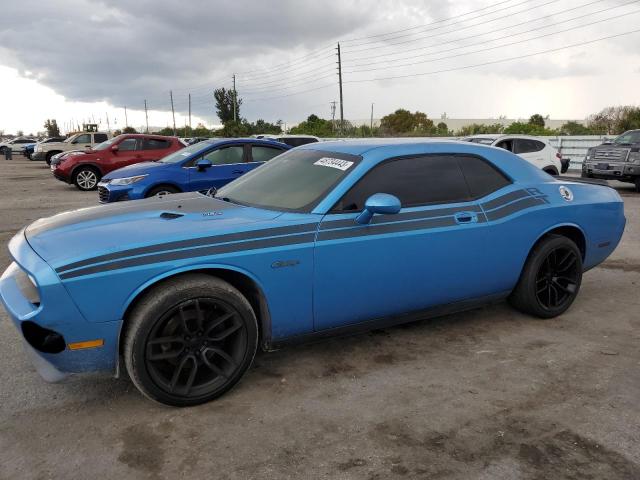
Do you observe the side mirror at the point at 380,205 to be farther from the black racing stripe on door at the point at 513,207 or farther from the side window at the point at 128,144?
the side window at the point at 128,144

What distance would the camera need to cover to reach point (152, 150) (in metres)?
14.2

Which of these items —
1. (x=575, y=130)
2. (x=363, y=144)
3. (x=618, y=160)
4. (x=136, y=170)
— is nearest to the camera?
(x=363, y=144)

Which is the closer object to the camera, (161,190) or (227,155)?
(161,190)

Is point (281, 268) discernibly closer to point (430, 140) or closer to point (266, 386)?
point (266, 386)

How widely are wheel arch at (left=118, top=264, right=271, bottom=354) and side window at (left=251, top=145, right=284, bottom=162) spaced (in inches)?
265

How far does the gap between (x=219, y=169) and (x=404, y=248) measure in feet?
20.6

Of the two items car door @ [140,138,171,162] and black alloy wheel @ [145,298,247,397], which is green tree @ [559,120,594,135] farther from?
black alloy wheel @ [145,298,247,397]

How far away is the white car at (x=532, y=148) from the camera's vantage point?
517 inches

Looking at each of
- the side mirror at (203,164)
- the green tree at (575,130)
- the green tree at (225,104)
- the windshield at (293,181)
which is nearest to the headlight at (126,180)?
the side mirror at (203,164)

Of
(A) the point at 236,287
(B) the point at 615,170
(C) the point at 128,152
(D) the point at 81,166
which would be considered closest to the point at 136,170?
(C) the point at 128,152

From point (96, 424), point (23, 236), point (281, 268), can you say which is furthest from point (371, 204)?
point (23, 236)

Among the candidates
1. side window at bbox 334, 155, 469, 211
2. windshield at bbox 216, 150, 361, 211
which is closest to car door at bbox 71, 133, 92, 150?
windshield at bbox 216, 150, 361, 211

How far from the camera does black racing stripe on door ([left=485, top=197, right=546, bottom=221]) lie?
3838 mm

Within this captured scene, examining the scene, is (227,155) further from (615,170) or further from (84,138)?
(84,138)
